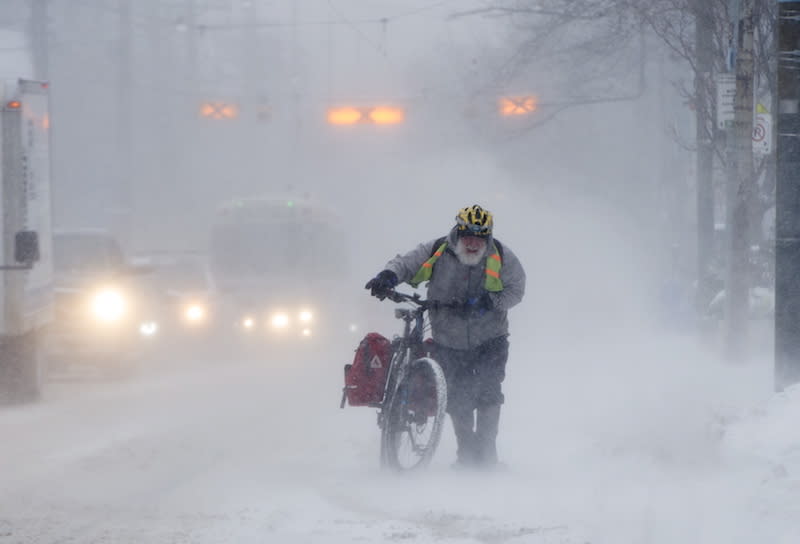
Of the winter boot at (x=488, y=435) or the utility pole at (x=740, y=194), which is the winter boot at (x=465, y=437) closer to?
the winter boot at (x=488, y=435)

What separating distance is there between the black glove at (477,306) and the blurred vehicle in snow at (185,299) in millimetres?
14805

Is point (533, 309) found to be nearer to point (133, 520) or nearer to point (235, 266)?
point (235, 266)

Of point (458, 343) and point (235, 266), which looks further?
point (235, 266)

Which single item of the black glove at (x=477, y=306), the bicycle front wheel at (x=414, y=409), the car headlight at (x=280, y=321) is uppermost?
Answer: the black glove at (x=477, y=306)

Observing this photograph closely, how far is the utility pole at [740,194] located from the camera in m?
15.2

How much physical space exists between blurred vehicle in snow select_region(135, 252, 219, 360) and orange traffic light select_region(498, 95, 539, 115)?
7.06m

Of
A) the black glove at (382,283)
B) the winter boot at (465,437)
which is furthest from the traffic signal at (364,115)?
the black glove at (382,283)

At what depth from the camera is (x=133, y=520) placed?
827 centimetres

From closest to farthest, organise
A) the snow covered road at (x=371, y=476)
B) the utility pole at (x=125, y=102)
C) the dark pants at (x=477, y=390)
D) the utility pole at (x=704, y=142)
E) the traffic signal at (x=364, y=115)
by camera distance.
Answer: the snow covered road at (x=371, y=476) → the dark pants at (x=477, y=390) → the utility pole at (x=704, y=142) → the traffic signal at (x=364, y=115) → the utility pole at (x=125, y=102)

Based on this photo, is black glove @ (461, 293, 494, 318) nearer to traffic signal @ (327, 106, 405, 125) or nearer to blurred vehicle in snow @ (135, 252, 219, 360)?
blurred vehicle in snow @ (135, 252, 219, 360)

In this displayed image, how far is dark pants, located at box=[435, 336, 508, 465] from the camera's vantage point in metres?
9.71

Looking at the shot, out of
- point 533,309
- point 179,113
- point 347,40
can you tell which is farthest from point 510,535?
point 179,113

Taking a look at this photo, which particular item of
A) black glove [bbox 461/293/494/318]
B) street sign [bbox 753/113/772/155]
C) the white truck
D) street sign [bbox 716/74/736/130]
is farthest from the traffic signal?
black glove [bbox 461/293/494/318]

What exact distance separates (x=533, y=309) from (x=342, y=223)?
9896 millimetres
